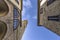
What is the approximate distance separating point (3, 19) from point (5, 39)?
2.67 meters

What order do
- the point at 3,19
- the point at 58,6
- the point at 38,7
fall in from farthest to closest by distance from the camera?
the point at 38,7
the point at 58,6
the point at 3,19

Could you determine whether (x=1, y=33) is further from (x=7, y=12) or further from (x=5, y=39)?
(x=7, y=12)

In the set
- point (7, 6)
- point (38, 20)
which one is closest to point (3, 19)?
point (7, 6)

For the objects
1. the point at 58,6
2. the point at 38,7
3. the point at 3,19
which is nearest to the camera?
the point at 3,19

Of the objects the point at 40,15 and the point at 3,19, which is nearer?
the point at 3,19

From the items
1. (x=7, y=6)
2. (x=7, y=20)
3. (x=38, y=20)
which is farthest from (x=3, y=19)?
(x=38, y=20)

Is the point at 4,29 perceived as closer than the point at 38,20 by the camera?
Yes

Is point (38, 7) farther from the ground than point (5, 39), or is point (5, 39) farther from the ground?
point (38, 7)

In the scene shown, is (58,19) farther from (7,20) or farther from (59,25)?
(7,20)

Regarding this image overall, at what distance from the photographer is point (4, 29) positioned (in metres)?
18.8

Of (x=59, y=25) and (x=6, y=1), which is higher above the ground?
(x=6, y=1)

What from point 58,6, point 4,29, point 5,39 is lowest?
point 5,39

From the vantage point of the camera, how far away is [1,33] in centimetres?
1847

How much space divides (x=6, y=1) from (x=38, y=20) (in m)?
16.5
